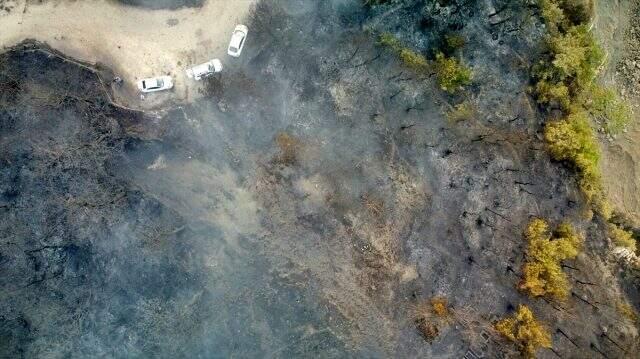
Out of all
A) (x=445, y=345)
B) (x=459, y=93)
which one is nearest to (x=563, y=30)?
(x=459, y=93)

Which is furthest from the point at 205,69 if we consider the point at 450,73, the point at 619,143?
the point at 619,143

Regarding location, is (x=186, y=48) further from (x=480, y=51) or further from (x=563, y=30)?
(x=563, y=30)

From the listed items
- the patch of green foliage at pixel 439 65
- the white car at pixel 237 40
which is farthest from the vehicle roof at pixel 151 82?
the patch of green foliage at pixel 439 65

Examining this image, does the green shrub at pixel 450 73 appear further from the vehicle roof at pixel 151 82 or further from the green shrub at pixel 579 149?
the vehicle roof at pixel 151 82

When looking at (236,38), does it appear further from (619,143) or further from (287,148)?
(619,143)

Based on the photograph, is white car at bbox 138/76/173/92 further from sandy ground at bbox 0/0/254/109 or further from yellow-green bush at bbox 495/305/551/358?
yellow-green bush at bbox 495/305/551/358

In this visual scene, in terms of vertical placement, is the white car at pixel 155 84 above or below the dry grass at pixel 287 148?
above
